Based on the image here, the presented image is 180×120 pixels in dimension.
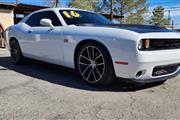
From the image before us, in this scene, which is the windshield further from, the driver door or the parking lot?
the parking lot

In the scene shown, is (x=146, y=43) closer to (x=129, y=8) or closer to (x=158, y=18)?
(x=129, y=8)

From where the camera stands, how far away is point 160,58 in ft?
13.7

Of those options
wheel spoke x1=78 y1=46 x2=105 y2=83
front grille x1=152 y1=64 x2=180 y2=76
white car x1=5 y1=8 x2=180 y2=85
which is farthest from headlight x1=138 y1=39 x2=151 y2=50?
wheel spoke x1=78 y1=46 x2=105 y2=83

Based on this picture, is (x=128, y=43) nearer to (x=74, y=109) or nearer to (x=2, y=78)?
(x=74, y=109)

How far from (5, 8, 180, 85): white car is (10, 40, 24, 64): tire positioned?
878 mm

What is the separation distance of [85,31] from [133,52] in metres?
1.05

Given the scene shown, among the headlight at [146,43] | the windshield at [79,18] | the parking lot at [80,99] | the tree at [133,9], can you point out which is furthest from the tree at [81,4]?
the headlight at [146,43]

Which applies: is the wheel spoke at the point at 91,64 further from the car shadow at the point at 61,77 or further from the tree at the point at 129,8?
the tree at the point at 129,8

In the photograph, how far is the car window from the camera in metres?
5.45

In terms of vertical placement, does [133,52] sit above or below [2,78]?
above

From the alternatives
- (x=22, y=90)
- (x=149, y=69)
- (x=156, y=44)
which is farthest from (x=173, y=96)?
(x=22, y=90)

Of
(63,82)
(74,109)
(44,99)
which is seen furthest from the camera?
(63,82)

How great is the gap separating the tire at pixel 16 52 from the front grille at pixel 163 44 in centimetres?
363

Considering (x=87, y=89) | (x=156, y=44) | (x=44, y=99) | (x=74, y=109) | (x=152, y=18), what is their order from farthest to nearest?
(x=152, y=18) → (x=87, y=89) → (x=156, y=44) → (x=44, y=99) → (x=74, y=109)
